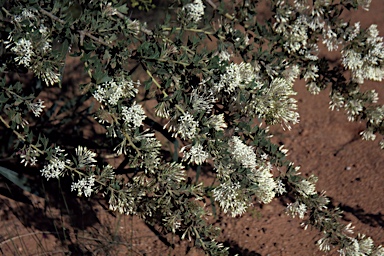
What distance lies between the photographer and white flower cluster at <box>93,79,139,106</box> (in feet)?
6.34

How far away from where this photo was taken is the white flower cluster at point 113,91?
1932mm

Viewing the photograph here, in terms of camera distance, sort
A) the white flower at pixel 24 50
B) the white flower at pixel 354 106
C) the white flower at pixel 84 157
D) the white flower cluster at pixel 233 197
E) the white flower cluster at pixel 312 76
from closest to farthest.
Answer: the white flower cluster at pixel 233 197 → the white flower at pixel 24 50 → the white flower at pixel 84 157 → the white flower at pixel 354 106 → the white flower cluster at pixel 312 76

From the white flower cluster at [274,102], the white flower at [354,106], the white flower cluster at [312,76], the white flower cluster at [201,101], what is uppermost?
the white flower cluster at [312,76]

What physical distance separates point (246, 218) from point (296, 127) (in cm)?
93

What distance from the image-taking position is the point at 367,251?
1902mm

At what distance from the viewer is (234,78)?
1905 millimetres

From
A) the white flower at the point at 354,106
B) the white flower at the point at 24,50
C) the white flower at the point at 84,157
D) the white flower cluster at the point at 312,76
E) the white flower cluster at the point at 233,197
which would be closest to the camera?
the white flower cluster at the point at 233,197

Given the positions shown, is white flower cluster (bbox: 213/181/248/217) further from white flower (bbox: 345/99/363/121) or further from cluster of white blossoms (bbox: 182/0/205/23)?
cluster of white blossoms (bbox: 182/0/205/23)


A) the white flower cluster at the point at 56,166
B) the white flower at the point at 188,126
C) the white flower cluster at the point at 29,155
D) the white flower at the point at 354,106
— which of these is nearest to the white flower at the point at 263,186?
the white flower at the point at 188,126

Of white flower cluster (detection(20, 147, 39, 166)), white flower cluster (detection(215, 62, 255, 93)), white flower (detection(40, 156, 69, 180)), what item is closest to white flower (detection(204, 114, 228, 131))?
white flower cluster (detection(215, 62, 255, 93))

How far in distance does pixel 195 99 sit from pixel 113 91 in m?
0.29

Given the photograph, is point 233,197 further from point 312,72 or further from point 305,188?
point 312,72

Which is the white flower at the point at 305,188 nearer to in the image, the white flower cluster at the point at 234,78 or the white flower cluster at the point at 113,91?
the white flower cluster at the point at 234,78

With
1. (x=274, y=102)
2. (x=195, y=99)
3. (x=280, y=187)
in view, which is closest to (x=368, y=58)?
(x=274, y=102)
